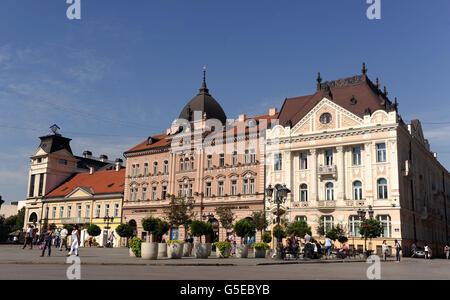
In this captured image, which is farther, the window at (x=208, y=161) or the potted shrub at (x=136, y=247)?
the window at (x=208, y=161)

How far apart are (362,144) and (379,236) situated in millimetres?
9382

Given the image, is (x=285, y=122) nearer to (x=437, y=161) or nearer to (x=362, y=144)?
(x=362, y=144)

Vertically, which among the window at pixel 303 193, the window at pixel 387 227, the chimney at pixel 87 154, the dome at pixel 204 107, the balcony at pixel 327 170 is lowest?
the window at pixel 387 227

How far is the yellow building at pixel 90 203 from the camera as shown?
65.4 m

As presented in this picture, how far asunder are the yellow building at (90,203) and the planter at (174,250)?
36.7 metres

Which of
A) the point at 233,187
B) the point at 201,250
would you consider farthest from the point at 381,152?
the point at 201,250

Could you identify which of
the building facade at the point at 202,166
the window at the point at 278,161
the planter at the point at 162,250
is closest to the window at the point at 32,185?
the building facade at the point at 202,166

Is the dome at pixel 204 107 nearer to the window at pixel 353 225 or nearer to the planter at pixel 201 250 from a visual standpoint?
the window at pixel 353 225

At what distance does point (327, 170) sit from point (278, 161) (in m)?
5.76

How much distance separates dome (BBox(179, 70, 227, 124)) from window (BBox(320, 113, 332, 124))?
56.6 ft

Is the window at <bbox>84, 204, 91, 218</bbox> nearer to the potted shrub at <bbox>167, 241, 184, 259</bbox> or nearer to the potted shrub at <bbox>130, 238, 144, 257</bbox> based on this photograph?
the potted shrub at <bbox>130, 238, 144, 257</bbox>

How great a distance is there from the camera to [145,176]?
62.9 meters

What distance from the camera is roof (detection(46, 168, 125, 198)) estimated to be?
68312mm

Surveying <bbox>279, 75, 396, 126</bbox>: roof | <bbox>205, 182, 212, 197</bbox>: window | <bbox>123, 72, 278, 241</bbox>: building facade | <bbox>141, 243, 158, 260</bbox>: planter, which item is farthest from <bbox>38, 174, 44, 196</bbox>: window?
<bbox>141, 243, 158, 260</bbox>: planter
